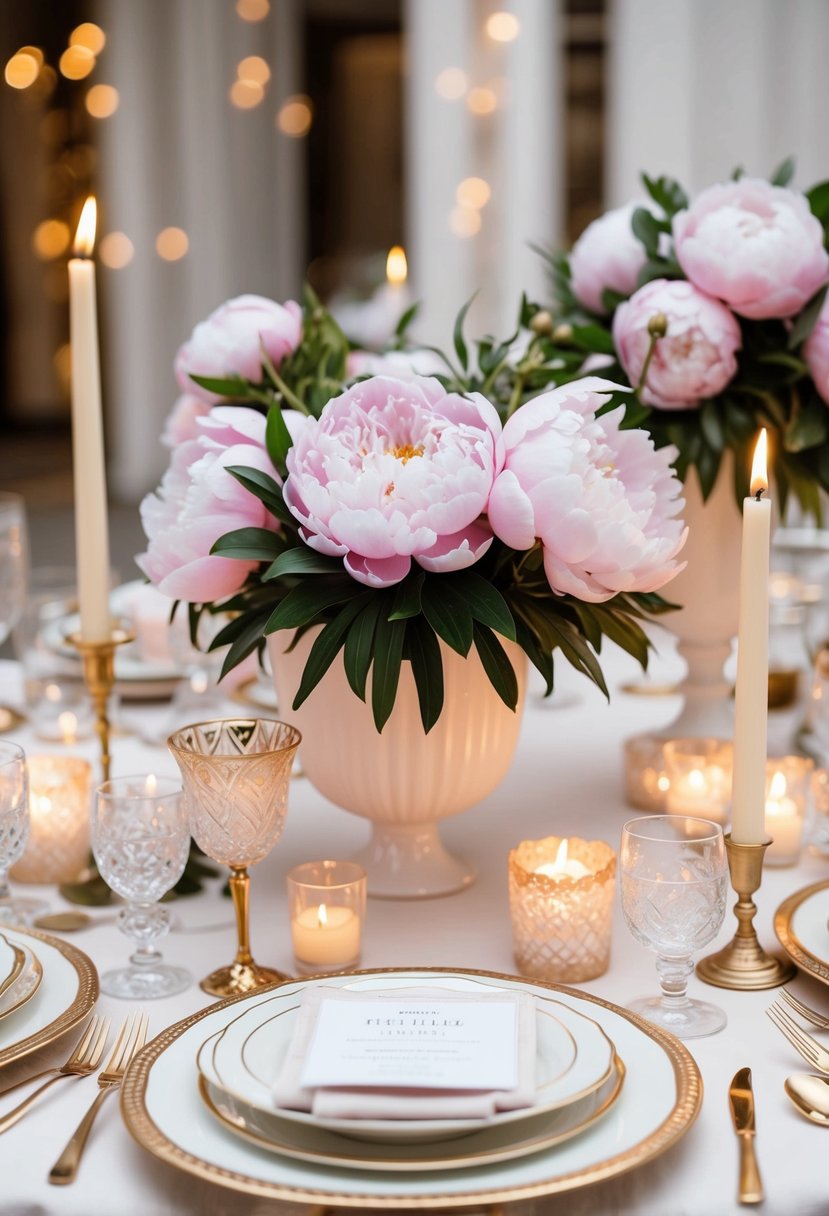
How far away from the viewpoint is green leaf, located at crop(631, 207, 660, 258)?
121 centimetres

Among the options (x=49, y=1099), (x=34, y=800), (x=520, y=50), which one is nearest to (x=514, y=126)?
(x=520, y=50)

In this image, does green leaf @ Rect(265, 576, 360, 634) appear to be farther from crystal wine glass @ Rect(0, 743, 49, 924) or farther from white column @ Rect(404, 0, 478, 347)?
white column @ Rect(404, 0, 478, 347)

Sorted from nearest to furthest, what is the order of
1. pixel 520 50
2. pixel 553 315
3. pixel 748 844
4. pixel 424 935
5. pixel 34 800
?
pixel 748 844, pixel 424 935, pixel 34 800, pixel 553 315, pixel 520 50

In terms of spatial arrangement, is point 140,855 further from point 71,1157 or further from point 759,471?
point 759,471

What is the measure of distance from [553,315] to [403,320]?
140 mm

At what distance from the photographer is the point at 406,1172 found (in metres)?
0.66

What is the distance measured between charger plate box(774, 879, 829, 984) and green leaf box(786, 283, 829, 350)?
42 centimetres

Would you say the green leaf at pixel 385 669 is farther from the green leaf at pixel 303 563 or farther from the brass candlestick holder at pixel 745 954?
the brass candlestick holder at pixel 745 954

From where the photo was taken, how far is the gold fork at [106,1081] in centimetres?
69

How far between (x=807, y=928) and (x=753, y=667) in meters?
0.19

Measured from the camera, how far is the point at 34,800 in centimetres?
110

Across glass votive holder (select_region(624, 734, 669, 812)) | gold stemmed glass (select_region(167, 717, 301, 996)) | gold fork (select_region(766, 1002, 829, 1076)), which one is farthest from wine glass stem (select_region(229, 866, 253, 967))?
glass votive holder (select_region(624, 734, 669, 812))

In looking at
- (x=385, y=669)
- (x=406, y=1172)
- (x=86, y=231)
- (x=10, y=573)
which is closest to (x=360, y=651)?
(x=385, y=669)

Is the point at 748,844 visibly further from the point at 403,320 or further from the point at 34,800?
the point at 403,320
